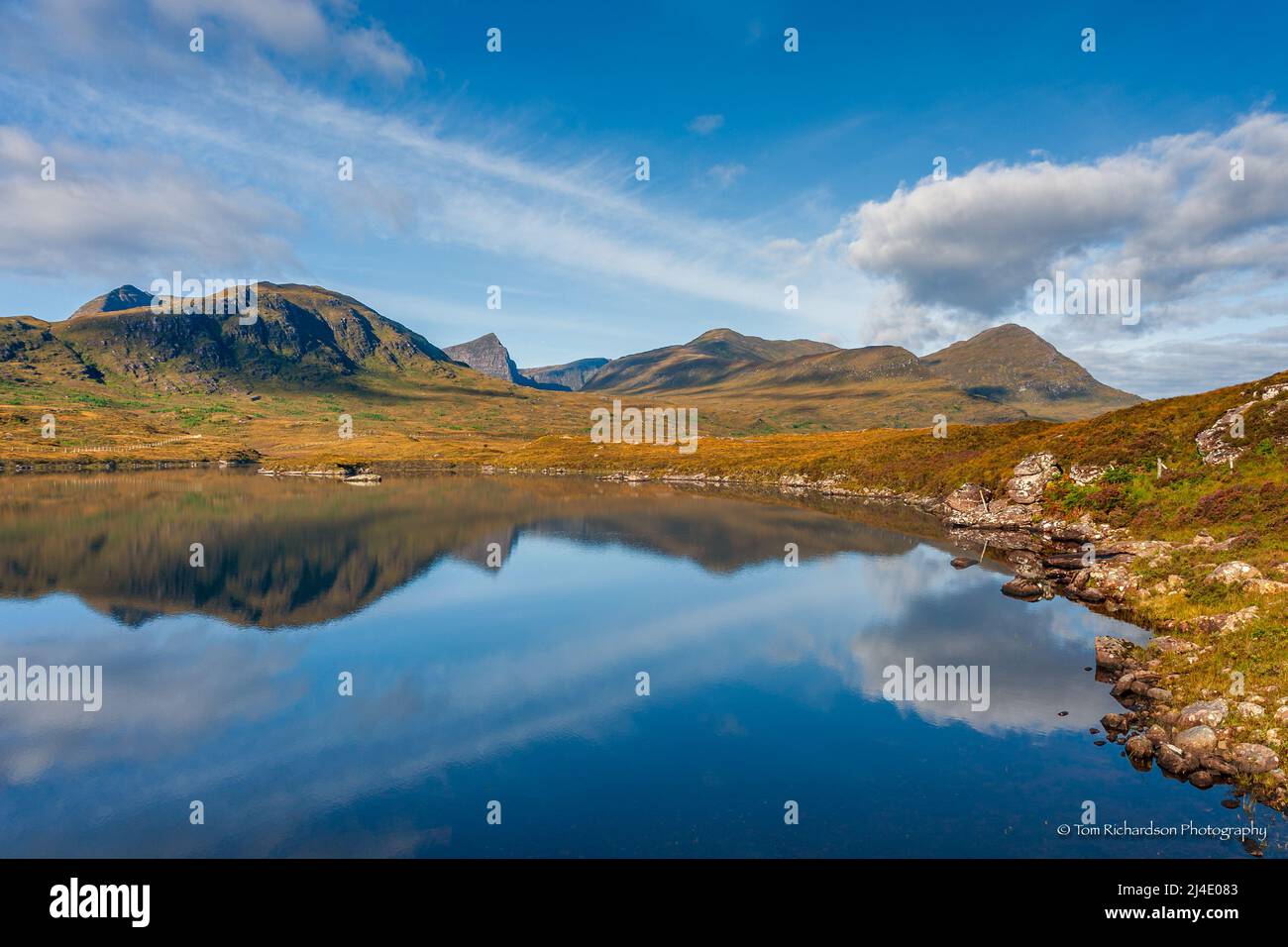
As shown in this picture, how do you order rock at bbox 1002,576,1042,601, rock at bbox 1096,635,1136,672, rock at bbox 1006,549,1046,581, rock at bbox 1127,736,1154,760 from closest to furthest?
rock at bbox 1127,736,1154,760 < rock at bbox 1096,635,1136,672 < rock at bbox 1002,576,1042,601 < rock at bbox 1006,549,1046,581

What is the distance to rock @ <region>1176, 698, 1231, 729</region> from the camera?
2358cm

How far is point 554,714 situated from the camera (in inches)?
1165

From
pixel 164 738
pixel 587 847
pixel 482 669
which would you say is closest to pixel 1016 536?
pixel 482 669

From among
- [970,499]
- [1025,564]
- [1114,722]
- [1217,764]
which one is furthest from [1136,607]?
[970,499]

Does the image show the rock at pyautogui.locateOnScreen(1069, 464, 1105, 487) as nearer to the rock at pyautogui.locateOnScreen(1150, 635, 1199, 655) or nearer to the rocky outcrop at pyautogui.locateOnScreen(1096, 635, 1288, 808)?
the rock at pyautogui.locateOnScreen(1150, 635, 1199, 655)

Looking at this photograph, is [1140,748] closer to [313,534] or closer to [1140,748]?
[1140,748]

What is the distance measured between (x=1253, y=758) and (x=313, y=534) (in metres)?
82.7

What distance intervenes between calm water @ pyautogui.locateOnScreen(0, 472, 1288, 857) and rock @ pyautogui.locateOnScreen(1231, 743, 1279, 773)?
6.70 ft

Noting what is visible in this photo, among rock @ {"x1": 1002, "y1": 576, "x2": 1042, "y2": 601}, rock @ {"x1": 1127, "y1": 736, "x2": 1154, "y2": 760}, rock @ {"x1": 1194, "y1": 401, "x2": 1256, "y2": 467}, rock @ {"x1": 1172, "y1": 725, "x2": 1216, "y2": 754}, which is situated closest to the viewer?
rock @ {"x1": 1172, "y1": 725, "x2": 1216, "y2": 754}

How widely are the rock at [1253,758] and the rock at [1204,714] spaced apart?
59.1 inches

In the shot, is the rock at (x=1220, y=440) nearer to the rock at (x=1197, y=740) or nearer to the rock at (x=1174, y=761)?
the rock at (x=1197, y=740)

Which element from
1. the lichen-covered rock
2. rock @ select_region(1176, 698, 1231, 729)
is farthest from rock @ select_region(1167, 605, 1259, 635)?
the lichen-covered rock
